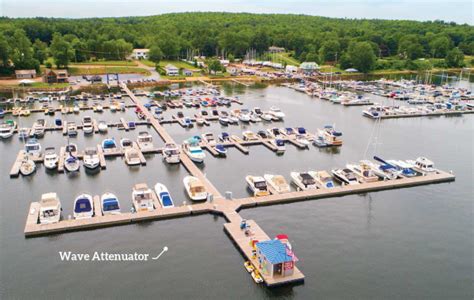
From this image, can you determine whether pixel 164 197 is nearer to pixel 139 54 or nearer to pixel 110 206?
pixel 110 206

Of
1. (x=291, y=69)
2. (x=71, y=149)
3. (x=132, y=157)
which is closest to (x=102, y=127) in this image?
(x=71, y=149)

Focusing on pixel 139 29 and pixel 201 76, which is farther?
pixel 139 29

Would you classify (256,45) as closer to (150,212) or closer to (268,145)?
(268,145)

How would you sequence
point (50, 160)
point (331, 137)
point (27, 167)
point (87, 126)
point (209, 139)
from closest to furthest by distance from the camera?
point (27, 167) → point (50, 160) → point (209, 139) → point (331, 137) → point (87, 126)

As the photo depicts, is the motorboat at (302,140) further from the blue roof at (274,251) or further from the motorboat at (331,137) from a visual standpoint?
the blue roof at (274,251)

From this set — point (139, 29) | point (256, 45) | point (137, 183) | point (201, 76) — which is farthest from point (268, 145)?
point (139, 29)

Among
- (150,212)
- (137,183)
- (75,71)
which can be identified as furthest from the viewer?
(75,71)

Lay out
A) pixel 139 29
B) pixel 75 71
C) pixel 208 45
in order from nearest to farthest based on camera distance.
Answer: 1. pixel 75 71
2. pixel 208 45
3. pixel 139 29
